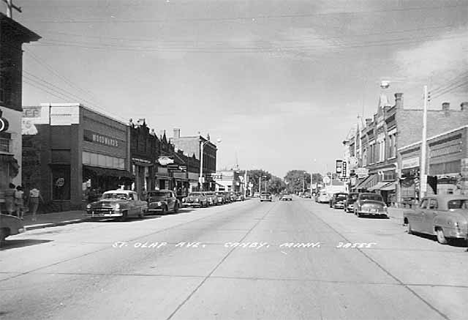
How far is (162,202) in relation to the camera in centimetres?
2978

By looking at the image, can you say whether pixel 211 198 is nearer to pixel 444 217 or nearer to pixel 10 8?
pixel 10 8

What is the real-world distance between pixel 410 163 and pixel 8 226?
3768cm

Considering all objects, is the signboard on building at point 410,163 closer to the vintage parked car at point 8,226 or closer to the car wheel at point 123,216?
the car wheel at point 123,216

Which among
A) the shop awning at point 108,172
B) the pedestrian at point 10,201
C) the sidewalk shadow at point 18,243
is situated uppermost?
the shop awning at point 108,172

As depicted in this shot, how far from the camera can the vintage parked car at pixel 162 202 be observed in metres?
29.6

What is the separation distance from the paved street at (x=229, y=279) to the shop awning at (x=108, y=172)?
18453 mm

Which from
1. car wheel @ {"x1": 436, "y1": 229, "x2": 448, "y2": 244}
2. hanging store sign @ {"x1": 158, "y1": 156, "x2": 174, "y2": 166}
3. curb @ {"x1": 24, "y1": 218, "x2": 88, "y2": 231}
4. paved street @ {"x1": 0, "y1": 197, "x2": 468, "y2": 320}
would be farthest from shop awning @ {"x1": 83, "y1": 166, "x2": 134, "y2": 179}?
car wheel @ {"x1": 436, "y1": 229, "x2": 448, "y2": 244}

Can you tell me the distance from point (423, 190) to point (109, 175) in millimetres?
22566

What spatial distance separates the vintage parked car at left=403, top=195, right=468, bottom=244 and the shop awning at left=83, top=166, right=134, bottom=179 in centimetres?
2312

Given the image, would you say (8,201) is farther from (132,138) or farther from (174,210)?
(132,138)

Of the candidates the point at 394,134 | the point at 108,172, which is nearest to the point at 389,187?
the point at 394,134

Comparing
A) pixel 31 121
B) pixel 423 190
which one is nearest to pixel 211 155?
pixel 31 121

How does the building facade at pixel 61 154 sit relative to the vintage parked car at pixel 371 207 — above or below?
above

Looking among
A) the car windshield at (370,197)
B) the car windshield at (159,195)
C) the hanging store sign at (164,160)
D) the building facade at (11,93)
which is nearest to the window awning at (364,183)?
the hanging store sign at (164,160)
